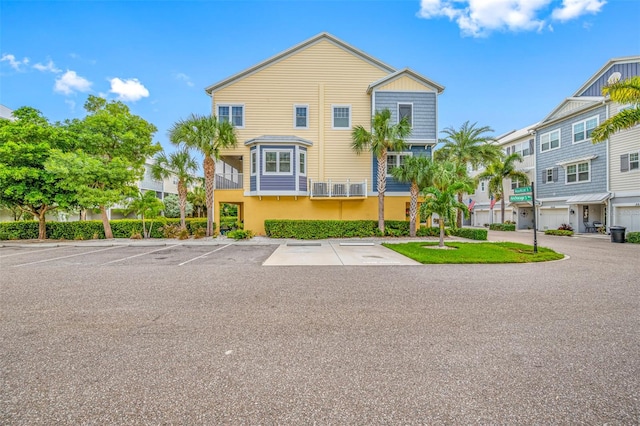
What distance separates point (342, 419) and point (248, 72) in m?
20.6

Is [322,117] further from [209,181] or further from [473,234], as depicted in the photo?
[473,234]

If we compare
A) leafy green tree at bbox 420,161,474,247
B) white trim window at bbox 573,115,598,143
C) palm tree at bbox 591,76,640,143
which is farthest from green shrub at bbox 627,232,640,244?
leafy green tree at bbox 420,161,474,247

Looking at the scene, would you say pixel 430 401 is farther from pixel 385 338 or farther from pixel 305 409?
pixel 385 338

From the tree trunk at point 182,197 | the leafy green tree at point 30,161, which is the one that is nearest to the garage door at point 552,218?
the tree trunk at point 182,197

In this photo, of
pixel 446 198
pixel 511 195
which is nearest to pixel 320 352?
pixel 446 198

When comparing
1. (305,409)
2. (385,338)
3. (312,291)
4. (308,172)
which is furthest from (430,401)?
(308,172)

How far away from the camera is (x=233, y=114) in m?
19.2

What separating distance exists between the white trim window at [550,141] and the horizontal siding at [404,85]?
1490cm

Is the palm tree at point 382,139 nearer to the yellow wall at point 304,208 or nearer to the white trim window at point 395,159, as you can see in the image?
the white trim window at point 395,159

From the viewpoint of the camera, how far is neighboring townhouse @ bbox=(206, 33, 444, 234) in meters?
18.9

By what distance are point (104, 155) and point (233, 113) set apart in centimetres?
846

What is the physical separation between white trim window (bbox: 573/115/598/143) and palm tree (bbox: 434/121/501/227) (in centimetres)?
726

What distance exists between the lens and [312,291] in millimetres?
6309

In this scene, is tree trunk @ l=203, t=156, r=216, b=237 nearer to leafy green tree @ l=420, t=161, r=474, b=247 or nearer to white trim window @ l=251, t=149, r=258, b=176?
white trim window @ l=251, t=149, r=258, b=176
